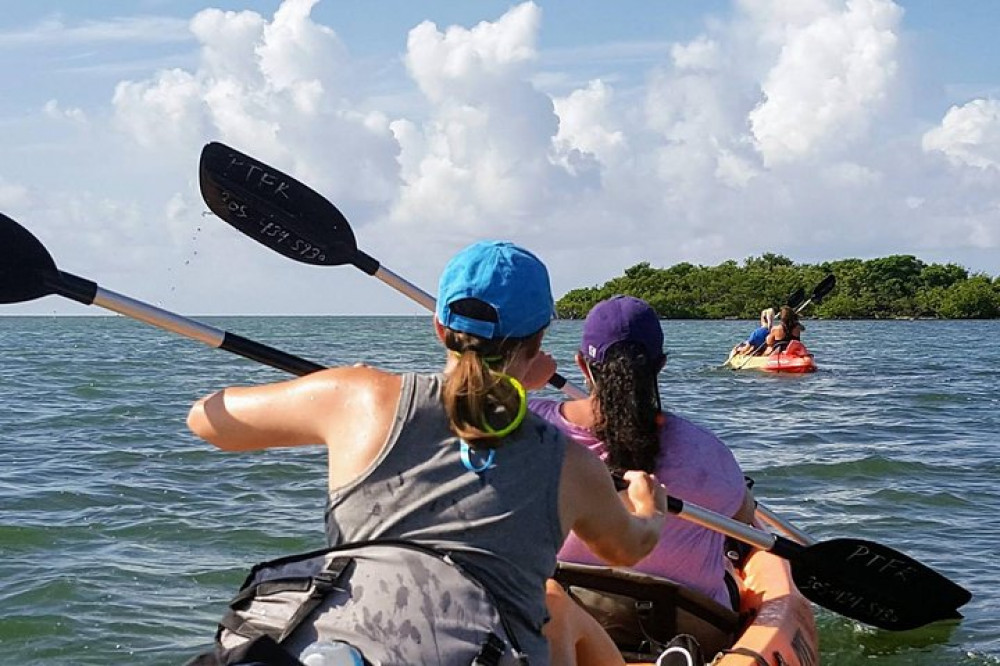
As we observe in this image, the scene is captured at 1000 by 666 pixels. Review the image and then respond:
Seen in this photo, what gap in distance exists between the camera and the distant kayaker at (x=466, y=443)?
106 inches

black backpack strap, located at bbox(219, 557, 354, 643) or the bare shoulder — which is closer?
black backpack strap, located at bbox(219, 557, 354, 643)

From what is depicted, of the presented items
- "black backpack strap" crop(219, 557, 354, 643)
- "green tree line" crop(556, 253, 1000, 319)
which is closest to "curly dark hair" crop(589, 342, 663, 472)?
"black backpack strap" crop(219, 557, 354, 643)

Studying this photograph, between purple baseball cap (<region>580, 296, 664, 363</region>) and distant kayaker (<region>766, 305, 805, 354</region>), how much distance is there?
19.4 metres

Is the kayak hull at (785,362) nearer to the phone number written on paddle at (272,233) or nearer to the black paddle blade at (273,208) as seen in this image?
the black paddle blade at (273,208)

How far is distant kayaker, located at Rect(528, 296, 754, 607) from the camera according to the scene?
13.7 ft

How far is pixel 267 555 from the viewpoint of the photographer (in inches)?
316

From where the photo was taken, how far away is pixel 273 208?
538 cm

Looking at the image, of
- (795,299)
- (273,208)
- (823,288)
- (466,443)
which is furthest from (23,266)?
(795,299)

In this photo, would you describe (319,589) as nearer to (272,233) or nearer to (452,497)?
(452,497)

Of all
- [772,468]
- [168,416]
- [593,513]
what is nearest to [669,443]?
[593,513]

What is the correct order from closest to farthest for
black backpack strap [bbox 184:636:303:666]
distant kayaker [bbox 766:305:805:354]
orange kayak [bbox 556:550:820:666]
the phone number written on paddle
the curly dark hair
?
black backpack strap [bbox 184:636:303:666], the curly dark hair, orange kayak [bbox 556:550:820:666], the phone number written on paddle, distant kayaker [bbox 766:305:805:354]

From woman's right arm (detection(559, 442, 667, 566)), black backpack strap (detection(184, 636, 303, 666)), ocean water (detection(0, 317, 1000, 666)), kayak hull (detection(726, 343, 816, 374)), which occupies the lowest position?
ocean water (detection(0, 317, 1000, 666))

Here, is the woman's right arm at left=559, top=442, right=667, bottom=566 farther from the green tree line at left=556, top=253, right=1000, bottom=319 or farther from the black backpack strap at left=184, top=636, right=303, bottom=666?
the green tree line at left=556, top=253, right=1000, bottom=319

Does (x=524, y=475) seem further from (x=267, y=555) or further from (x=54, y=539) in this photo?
(x=54, y=539)
